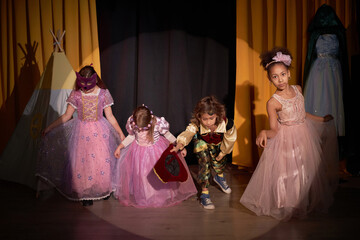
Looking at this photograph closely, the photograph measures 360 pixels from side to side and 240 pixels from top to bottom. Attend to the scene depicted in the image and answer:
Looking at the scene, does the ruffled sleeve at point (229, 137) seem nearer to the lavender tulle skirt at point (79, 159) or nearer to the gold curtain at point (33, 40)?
the lavender tulle skirt at point (79, 159)

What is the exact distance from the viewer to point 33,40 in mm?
4039

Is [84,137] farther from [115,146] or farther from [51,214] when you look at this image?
[51,214]

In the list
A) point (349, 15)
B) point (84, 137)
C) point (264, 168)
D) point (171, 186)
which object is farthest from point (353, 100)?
point (84, 137)

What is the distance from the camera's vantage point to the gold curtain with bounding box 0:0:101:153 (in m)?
4.03

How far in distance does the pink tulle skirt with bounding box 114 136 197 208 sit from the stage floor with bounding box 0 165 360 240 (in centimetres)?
8

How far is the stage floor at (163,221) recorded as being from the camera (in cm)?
240

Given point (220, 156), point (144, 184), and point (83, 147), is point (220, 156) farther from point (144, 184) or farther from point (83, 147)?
point (83, 147)

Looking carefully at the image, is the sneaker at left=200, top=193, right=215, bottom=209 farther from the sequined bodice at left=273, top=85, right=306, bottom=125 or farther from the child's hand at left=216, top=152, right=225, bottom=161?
the sequined bodice at left=273, top=85, right=306, bottom=125

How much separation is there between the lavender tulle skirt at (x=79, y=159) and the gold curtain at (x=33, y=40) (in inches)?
47.7

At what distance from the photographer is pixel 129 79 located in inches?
173

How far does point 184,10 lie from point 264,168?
8.20ft

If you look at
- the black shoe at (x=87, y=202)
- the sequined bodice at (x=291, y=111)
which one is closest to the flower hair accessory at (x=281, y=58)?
the sequined bodice at (x=291, y=111)

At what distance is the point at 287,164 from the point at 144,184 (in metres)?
1.19

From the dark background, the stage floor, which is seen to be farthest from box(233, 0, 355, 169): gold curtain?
the stage floor
